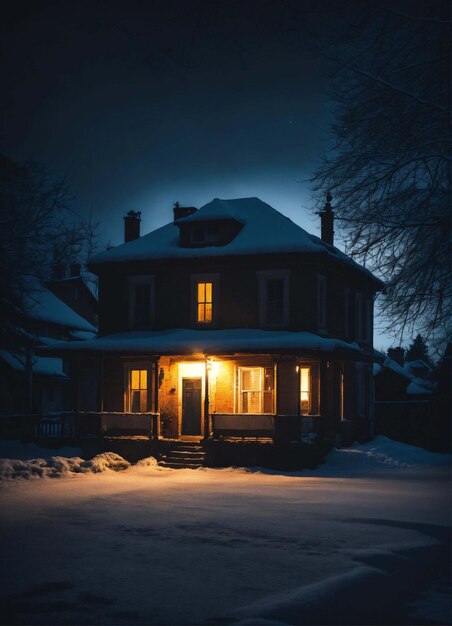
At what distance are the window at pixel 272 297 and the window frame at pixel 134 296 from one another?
4.53m

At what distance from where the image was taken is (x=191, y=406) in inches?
1091

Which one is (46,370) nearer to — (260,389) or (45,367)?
(45,367)

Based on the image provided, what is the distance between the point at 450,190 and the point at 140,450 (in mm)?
17847

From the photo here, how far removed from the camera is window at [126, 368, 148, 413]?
28.6 meters

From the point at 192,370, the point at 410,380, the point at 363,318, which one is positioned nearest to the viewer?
the point at 192,370

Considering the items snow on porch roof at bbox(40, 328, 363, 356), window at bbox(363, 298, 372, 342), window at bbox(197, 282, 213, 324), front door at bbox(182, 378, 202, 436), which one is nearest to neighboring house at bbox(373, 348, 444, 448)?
window at bbox(363, 298, 372, 342)

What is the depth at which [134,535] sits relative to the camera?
472 inches

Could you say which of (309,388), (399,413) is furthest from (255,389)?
(399,413)

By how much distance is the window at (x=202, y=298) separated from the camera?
2783 centimetres

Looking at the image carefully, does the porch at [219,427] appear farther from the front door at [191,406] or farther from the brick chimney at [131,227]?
the brick chimney at [131,227]

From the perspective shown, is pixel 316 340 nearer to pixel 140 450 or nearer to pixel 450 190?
pixel 140 450

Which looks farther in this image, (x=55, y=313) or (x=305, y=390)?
(x=55, y=313)

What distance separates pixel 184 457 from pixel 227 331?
4729 millimetres

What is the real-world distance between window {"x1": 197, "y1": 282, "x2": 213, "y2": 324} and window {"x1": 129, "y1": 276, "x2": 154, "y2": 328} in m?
2.23
